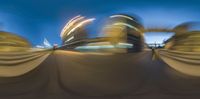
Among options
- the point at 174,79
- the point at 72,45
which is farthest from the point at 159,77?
the point at 72,45

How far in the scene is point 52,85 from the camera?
2252 millimetres

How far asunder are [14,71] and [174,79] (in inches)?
49.0

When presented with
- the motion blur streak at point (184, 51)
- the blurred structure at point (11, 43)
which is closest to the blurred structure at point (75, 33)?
the blurred structure at point (11, 43)

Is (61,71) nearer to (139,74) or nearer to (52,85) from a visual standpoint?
(52,85)

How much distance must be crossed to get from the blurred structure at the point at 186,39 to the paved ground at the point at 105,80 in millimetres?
240

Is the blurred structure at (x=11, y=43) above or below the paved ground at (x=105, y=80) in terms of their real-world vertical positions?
above

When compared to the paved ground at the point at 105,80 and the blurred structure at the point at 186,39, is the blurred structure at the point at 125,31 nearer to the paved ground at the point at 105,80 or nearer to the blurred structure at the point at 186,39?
the paved ground at the point at 105,80

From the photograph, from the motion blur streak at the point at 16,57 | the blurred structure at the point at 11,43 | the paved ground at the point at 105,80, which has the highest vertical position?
the blurred structure at the point at 11,43

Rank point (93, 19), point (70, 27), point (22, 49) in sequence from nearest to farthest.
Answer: point (22, 49), point (70, 27), point (93, 19)

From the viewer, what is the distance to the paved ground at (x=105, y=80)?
2215 mm

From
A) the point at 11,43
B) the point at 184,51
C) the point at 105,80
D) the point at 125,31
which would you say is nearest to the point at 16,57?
the point at 11,43

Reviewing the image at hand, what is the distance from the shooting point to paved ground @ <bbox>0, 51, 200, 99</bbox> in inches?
87.2

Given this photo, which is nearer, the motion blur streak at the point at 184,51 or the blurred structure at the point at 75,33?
the motion blur streak at the point at 184,51

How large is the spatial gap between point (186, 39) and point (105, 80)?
77 cm
